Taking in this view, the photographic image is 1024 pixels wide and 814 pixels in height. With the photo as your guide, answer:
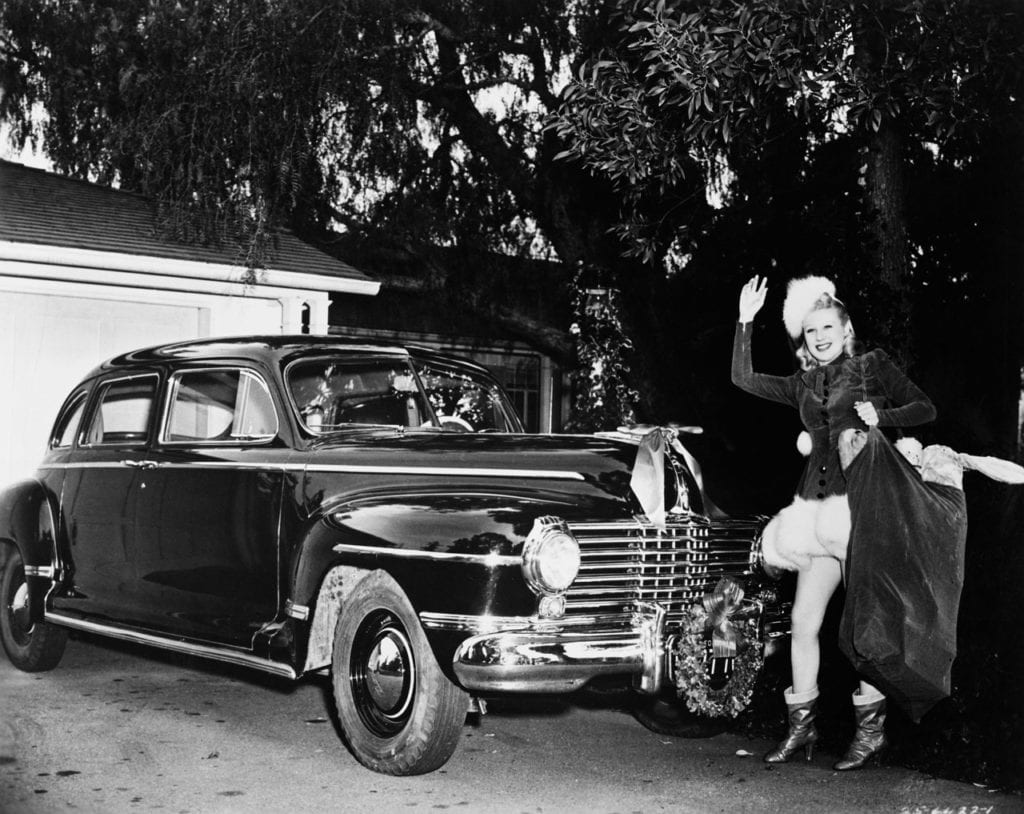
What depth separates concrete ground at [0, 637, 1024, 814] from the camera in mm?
5238

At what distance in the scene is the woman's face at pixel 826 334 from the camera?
19.0 feet

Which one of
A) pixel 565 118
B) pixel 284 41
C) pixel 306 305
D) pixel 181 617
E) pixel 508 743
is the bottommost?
pixel 508 743

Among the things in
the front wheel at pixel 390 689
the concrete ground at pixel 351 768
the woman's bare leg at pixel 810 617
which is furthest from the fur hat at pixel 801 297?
the front wheel at pixel 390 689

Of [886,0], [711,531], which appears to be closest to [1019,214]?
[886,0]

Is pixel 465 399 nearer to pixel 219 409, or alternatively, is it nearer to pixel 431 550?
pixel 219 409

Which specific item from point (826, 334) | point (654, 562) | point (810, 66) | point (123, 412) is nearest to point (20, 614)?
point (123, 412)

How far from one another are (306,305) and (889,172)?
18.7 ft

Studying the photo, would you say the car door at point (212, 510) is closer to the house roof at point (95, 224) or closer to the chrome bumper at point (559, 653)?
the chrome bumper at point (559, 653)

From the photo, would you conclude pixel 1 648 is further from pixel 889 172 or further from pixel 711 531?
pixel 889 172

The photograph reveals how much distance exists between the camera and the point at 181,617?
6816 mm

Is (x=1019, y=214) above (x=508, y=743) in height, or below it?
above

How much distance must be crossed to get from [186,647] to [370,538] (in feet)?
5.59

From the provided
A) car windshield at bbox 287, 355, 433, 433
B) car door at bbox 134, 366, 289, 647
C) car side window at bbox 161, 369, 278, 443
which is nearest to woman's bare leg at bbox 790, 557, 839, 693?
car windshield at bbox 287, 355, 433, 433

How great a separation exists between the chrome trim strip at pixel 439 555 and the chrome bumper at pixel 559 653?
0.24 meters
